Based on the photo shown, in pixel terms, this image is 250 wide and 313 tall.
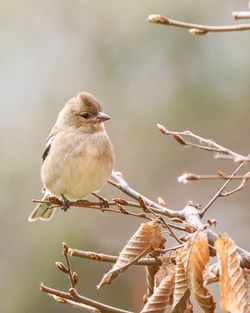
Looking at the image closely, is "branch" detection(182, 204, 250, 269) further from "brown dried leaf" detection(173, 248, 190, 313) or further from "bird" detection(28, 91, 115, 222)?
"bird" detection(28, 91, 115, 222)

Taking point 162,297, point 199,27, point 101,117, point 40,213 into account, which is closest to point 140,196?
point 162,297

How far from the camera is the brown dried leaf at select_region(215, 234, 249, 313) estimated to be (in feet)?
8.35

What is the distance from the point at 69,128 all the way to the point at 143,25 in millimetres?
3937

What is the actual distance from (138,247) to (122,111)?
6222 millimetres

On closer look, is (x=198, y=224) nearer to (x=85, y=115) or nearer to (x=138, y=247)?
(x=138, y=247)

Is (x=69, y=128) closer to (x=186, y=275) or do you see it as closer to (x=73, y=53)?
(x=186, y=275)

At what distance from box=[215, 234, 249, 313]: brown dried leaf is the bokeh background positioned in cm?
499

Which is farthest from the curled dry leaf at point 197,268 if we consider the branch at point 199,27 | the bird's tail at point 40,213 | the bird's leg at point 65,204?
the bird's tail at point 40,213

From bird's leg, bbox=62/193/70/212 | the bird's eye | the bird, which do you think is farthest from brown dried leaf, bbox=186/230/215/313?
the bird's eye

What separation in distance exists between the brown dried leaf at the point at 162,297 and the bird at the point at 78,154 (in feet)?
6.77

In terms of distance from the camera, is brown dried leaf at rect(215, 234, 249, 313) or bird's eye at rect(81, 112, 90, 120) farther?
bird's eye at rect(81, 112, 90, 120)

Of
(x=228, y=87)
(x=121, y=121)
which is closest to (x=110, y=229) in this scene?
(x=121, y=121)

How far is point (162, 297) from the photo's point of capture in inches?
111

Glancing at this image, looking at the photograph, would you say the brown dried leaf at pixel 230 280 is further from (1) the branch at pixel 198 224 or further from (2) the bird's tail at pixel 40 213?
(2) the bird's tail at pixel 40 213
